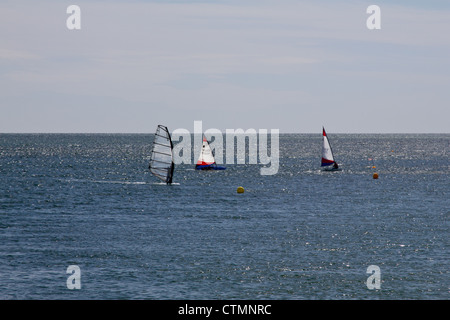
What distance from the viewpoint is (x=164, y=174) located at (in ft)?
339

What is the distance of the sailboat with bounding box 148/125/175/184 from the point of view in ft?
277

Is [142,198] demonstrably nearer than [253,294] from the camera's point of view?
No

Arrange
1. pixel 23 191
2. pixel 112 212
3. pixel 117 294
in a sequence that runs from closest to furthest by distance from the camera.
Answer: pixel 117 294 < pixel 112 212 < pixel 23 191

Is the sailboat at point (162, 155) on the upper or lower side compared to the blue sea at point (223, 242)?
upper

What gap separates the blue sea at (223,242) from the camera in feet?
126

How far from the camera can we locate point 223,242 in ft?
172

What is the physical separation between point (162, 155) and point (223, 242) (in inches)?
1558

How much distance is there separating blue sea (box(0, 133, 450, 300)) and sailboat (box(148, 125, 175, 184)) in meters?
2.97

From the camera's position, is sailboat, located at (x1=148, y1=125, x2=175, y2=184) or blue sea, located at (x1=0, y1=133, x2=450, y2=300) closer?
blue sea, located at (x1=0, y1=133, x2=450, y2=300)

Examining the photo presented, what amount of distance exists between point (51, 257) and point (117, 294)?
453 inches

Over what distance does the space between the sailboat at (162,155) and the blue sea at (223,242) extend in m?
2.97

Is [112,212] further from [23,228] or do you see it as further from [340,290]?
[340,290]
